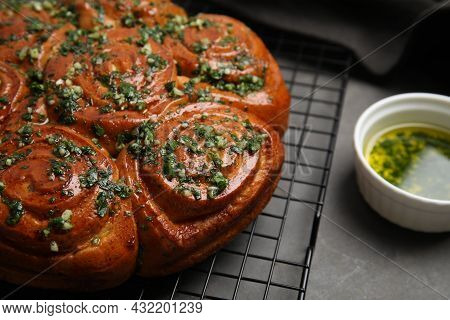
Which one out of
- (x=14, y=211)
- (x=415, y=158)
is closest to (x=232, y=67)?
(x=415, y=158)

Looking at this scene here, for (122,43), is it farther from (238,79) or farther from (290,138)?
(290,138)

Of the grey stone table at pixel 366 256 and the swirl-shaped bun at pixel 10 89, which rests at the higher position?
the swirl-shaped bun at pixel 10 89

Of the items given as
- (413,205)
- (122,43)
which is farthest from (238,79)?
(413,205)

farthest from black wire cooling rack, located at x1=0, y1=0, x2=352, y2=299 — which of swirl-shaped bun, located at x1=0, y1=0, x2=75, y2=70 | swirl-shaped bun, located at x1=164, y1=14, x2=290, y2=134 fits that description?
swirl-shaped bun, located at x1=0, y1=0, x2=75, y2=70

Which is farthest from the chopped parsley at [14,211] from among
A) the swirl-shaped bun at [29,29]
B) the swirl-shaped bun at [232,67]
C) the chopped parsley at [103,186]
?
the swirl-shaped bun at [232,67]

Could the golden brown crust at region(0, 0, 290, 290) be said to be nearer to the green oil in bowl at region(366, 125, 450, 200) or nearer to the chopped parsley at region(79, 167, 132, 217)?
the chopped parsley at region(79, 167, 132, 217)

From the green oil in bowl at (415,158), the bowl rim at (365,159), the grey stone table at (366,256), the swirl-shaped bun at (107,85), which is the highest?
the swirl-shaped bun at (107,85)

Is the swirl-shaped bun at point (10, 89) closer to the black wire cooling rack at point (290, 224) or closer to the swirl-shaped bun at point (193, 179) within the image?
the swirl-shaped bun at point (193, 179)
